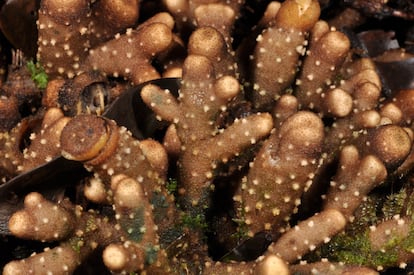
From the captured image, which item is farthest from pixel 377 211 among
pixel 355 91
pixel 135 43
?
pixel 135 43

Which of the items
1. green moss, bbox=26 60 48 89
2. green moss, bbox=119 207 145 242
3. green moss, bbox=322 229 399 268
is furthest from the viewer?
green moss, bbox=26 60 48 89

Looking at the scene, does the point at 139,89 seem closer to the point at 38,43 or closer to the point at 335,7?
the point at 38,43

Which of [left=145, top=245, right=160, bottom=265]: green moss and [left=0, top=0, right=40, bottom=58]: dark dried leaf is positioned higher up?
[left=0, top=0, right=40, bottom=58]: dark dried leaf

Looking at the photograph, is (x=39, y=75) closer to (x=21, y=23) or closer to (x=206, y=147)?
(x=21, y=23)

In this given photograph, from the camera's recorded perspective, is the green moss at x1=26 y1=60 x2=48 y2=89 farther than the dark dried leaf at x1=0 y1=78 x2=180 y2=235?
Yes

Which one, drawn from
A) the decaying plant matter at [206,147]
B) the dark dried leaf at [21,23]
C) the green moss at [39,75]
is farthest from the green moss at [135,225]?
the dark dried leaf at [21,23]

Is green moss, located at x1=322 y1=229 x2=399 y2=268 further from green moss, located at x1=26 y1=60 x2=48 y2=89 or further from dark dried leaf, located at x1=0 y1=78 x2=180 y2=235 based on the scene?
green moss, located at x1=26 y1=60 x2=48 y2=89

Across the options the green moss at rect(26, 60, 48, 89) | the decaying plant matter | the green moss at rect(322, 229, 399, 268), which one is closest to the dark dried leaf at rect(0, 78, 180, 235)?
the decaying plant matter

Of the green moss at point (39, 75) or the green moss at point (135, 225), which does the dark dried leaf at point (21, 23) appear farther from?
the green moss at point (135, 225)
